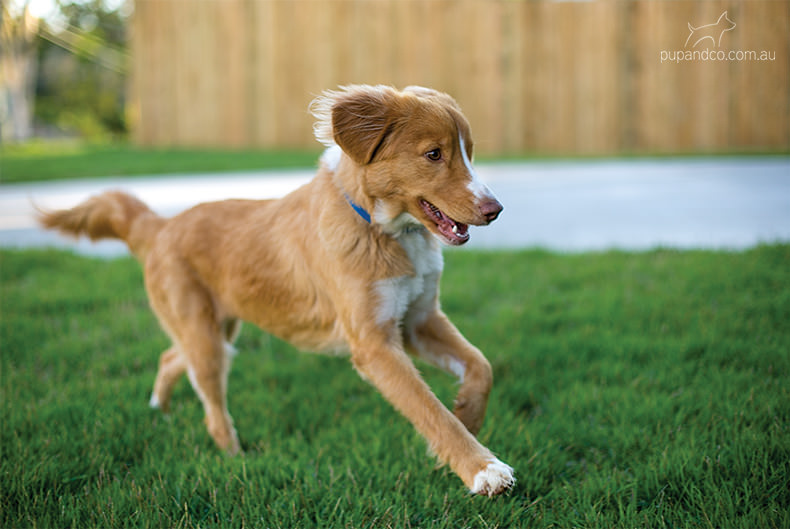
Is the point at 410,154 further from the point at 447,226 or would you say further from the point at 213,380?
the point at 213,380

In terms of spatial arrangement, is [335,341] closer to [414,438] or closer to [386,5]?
[414,438]

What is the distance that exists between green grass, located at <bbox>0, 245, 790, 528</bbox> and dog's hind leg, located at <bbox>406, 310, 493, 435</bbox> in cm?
23

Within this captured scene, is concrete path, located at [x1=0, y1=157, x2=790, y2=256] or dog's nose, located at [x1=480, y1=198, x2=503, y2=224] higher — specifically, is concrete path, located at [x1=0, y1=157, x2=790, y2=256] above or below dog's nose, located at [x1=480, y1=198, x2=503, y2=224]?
below

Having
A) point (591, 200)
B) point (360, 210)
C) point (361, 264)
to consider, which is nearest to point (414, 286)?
point (361, 264)

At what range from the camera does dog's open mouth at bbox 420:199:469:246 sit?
2752mm

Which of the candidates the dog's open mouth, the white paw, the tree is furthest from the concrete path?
the tree

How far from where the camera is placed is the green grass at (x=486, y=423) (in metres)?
2.58

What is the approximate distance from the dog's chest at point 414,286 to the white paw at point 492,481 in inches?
29.5

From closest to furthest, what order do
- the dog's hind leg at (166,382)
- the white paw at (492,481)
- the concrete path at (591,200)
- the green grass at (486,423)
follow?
the white paw at (492,481)
the green grass at (486,423)
the dog's hind leg at (166,382)
the concrete path at (591,200)

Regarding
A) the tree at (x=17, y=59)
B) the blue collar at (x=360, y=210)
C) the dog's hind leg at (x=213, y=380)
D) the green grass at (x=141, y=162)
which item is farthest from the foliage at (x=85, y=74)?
the blue collar at (x=360, y=210)

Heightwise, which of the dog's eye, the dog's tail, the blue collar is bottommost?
the dog's tail

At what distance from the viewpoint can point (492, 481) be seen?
246 centimetres

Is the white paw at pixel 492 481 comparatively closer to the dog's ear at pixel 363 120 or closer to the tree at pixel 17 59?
the dog's ear at pixel 363 120

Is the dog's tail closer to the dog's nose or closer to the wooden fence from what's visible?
the dog's nose
